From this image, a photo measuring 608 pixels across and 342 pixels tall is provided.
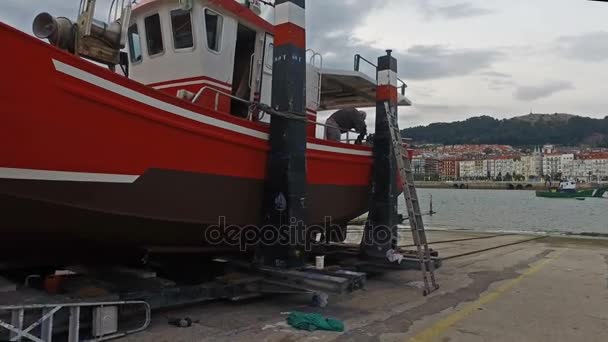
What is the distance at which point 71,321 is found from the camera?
13.0ft

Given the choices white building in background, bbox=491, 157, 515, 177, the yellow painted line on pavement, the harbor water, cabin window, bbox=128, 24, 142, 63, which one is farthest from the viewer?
white building in background, bbox=491, 157, 515, 177

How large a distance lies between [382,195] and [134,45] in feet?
14.3

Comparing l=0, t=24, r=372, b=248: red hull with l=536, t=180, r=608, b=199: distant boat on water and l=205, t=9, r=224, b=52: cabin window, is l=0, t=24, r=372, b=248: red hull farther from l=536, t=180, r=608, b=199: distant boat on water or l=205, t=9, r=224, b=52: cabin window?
l=536, t=180, r=608, b=199: distant boat on water

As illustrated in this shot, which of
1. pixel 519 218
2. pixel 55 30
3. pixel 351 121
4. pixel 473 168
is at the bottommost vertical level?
pixel 519 218

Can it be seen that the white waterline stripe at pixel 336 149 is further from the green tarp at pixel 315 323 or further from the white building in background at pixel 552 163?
the white building in background at pixel 552 163

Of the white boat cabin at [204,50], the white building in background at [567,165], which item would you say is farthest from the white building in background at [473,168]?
the white boat cabin at [204,50]

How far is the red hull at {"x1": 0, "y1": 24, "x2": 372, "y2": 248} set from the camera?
372cm

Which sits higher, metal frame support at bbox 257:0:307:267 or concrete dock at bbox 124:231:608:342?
metal frame support at bbox 257:0:307:267

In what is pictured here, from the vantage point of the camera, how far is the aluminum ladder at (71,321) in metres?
3.63

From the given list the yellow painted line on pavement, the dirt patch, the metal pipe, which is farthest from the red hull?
the yellow painted line on pavement

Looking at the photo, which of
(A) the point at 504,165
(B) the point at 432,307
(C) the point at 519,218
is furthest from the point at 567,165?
(B) the point at 432,307

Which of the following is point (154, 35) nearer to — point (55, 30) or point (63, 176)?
point (55, 30)

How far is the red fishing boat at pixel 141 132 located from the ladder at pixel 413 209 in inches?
31.2

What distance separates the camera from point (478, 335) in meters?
4.66
